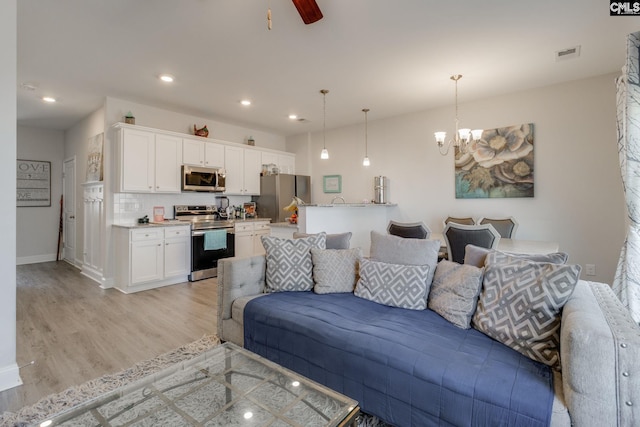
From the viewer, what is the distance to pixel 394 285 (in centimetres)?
220

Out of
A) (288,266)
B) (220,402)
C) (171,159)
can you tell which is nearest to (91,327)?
(288,266)

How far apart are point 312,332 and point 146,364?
138 cm

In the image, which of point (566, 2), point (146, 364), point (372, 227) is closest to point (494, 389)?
point (146, 364)

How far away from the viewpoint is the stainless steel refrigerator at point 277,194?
5.83m

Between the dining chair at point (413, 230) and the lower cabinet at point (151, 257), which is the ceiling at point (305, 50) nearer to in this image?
the dining chair at point (413, 230)

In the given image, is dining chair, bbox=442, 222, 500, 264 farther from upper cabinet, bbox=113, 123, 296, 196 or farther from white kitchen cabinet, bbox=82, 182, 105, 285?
white kitchen cabinet, bbox=82, 182, 105, 285

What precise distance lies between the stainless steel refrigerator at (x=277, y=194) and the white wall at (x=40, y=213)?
433 centimetres

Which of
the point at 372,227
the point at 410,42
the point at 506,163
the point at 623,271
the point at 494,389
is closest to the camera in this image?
the point at 494,389

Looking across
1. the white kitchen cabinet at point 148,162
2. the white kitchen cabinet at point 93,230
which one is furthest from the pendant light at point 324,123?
the white kitchen cabinet at point 93,230

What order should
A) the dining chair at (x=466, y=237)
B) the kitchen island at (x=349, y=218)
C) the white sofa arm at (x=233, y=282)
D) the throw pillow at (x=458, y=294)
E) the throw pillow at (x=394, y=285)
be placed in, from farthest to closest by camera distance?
the kitchen island at (x=349, y=218) < the dining chair at (x=466, y=237) < the white sofa arm at (x=233, y=282) < the throw pillow at (x=394, y=285) < the throw pillow at (x=458, y=294)

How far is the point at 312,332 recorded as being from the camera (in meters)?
1.83

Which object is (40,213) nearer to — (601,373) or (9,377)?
(9,377)

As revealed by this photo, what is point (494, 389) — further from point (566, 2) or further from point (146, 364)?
point (566, 2)

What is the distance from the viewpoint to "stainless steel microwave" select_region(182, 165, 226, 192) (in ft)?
16.1
